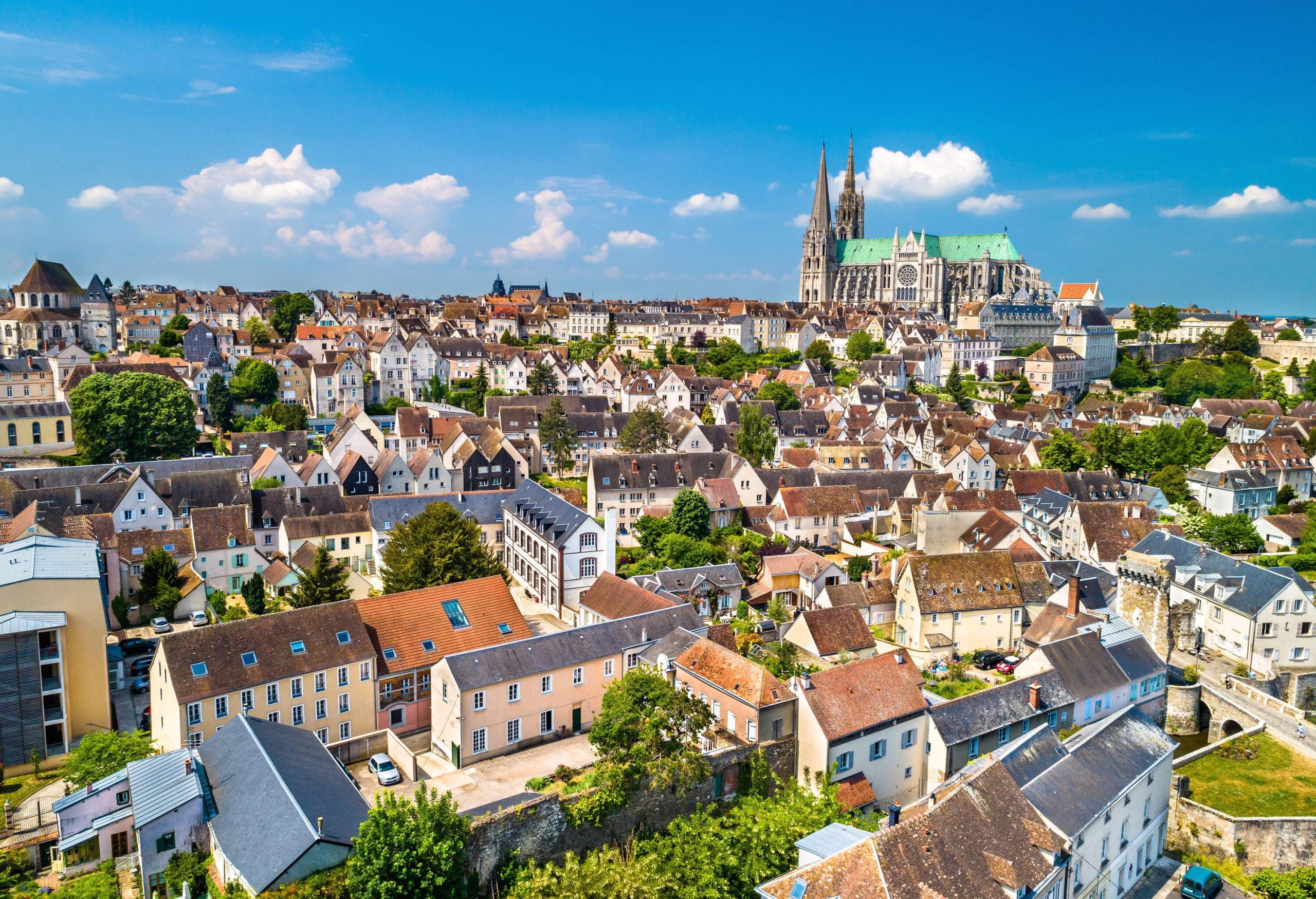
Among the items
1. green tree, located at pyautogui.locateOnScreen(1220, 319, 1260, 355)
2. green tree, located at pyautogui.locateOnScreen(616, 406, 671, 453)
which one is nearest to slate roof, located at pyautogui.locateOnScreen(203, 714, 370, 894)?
green tree, located at pyautogui.locateOnScreen(616, 406, 671, 453)

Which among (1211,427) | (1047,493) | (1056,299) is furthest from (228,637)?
(1056,299)

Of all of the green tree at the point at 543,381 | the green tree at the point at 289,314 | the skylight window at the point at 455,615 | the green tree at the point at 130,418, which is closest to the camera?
the skylight window at the point at 455,615

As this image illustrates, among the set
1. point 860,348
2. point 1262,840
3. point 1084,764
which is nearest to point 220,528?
point 1084,764

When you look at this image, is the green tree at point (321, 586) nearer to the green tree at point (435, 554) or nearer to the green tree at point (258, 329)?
the green tree at point (435, 554)

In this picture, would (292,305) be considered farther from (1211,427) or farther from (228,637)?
(1211,427)

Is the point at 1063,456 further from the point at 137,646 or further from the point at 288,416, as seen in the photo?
the point at 288,416

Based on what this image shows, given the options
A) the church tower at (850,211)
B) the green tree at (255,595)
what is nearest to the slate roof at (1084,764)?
the green tree at (255,595)

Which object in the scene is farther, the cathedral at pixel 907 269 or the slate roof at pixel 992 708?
the cathedral at pixel 907 269
